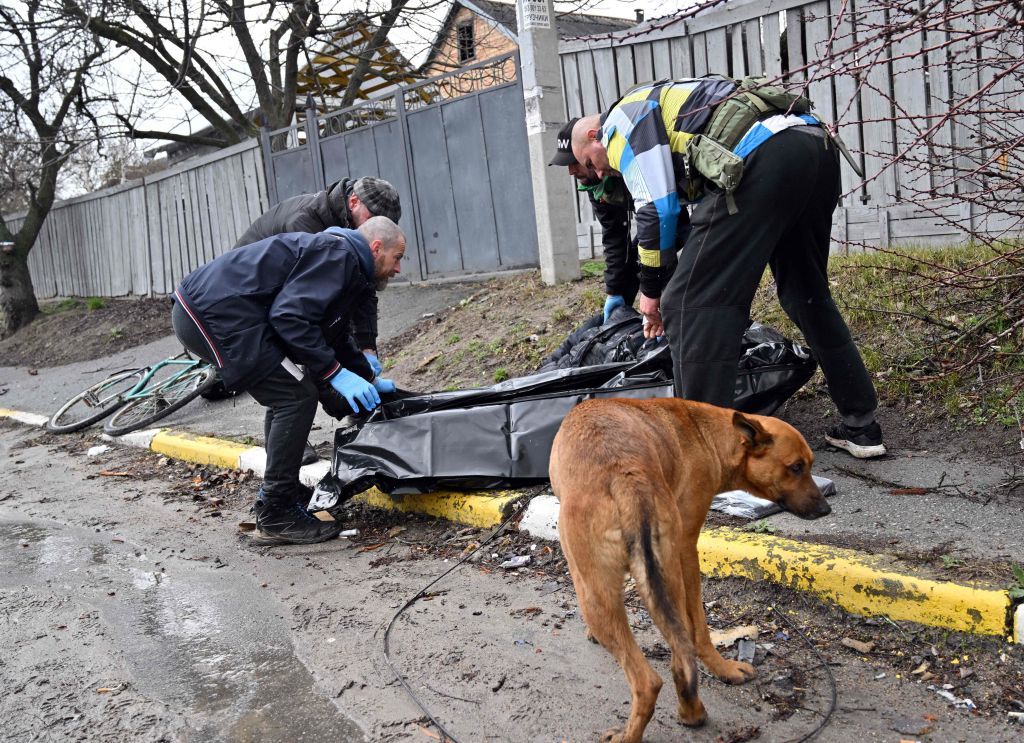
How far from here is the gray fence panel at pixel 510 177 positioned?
32.4 feet

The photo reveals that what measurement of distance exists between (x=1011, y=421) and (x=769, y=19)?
5.02m

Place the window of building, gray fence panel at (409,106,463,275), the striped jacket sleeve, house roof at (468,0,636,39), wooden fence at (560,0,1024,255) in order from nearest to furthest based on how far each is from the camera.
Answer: the striped jacket sleeve → wooden fence at (560,0,1024,255) → gray fence panel at (409,106,463,275) → the window of building → house roof at (468,0,636,39)

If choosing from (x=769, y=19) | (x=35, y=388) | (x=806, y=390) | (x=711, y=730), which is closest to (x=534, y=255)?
(x=769, y=19)

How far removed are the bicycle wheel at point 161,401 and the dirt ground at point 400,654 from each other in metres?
3.26

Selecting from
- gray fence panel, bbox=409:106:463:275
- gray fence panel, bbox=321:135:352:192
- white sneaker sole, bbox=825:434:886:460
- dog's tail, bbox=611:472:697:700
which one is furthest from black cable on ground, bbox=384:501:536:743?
gray fence panel, bbox=321:135:352:192

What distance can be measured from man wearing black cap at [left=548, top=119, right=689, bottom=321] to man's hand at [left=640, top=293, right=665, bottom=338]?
0.45 metres

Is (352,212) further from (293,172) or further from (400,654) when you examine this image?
(293,172)

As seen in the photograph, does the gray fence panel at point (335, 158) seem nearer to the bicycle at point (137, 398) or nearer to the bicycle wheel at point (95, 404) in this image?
the bicycle at point (137, 398)

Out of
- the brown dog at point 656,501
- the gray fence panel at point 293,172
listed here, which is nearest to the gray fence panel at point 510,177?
the gray fence panel at point 293,172

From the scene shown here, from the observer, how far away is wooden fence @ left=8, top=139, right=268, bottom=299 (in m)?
14.3

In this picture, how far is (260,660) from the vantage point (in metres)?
3.17

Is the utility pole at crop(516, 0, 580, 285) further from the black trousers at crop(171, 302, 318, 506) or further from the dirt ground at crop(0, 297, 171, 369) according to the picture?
the dirt ground at crop(0, 297, 171, 369)

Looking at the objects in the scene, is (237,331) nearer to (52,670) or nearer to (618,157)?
(52,670)

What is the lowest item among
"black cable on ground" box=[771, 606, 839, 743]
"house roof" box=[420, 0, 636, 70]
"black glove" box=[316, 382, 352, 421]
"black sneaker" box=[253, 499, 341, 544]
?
"black cable on ground" box=[771, 606, 839, 743]
